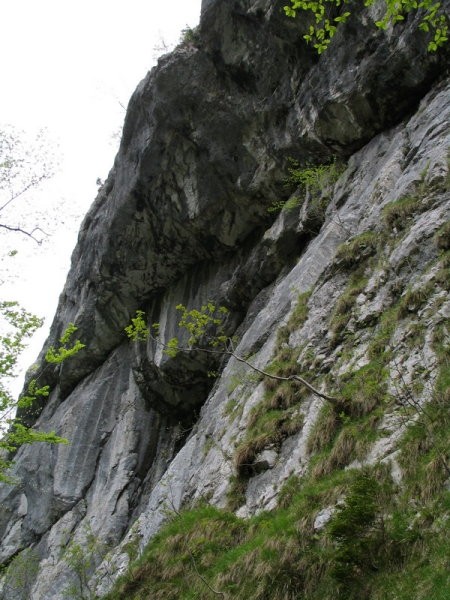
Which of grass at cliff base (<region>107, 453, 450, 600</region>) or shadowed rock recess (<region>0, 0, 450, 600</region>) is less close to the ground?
shadowed rock recess (<region>0, 0, 450, 600</region>)

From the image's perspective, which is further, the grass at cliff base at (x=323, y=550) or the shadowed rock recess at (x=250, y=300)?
the shadowed rock recess at (x=250, y=300)

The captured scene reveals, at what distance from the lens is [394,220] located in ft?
33.8

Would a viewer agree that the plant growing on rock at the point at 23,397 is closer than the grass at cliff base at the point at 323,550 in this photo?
No

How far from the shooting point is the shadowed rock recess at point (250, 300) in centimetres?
751

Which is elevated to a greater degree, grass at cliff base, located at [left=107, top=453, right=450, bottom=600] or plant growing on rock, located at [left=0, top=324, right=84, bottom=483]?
plant growing on rock, located at [left=0, top=324, right=84, bottom=483]

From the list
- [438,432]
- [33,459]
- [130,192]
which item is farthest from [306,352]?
[33,459]

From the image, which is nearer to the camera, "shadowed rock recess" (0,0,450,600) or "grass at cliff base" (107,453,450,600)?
"grass at cliff base" (107,453,450,600)

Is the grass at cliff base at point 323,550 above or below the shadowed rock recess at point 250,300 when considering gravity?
below

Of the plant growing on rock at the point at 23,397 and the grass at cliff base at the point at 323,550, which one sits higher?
the plant growing on rock at the point at 23,397

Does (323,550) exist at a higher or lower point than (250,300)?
lower

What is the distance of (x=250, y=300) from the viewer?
18.4 m

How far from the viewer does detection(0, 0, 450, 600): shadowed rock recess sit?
24.6 ft

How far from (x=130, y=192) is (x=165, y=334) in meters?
5.89

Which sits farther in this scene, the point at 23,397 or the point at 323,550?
the point at 23,397
